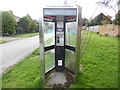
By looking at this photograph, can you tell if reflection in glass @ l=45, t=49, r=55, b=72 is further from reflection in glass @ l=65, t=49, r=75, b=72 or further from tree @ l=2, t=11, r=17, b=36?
tree @ l=2, t=11, r=17, b=36

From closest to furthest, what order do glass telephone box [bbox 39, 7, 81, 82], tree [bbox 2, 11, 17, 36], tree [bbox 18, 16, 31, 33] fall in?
glass telephone box [bbox 39, 7, 81, 82]
tree [bbox 2, 11, 17, 36]
tree [bbox 18, 16, 31, 33]

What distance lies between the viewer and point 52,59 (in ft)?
8.86

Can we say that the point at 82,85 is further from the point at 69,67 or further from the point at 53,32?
the point at 53,32

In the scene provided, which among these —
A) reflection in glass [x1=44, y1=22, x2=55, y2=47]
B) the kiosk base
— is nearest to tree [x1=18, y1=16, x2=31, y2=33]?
reflection in glass [x1=44, y1=22, x2=55, y2=47]

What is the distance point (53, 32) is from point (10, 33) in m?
14.3

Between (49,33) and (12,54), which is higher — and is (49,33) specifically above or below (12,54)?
above

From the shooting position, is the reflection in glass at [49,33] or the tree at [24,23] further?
the tree at [24,23]

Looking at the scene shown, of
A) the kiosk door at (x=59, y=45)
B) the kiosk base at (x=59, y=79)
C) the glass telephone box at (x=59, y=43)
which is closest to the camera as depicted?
the kiosk base at (x=59, y=79)

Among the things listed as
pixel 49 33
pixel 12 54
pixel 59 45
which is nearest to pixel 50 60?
pixel 59 45

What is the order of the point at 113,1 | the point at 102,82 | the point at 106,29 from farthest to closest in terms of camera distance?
the point at 106,29, the point at 113,1, the point at 102,82

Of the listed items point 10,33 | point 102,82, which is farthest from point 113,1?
point 10,33

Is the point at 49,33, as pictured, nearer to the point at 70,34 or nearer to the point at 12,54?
the point at 70,34

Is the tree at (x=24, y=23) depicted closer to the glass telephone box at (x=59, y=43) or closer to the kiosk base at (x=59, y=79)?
the glass telephone box at (x=59, y=43)

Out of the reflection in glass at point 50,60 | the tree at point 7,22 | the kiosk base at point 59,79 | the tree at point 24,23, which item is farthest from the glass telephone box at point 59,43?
the tree at point 24,23
